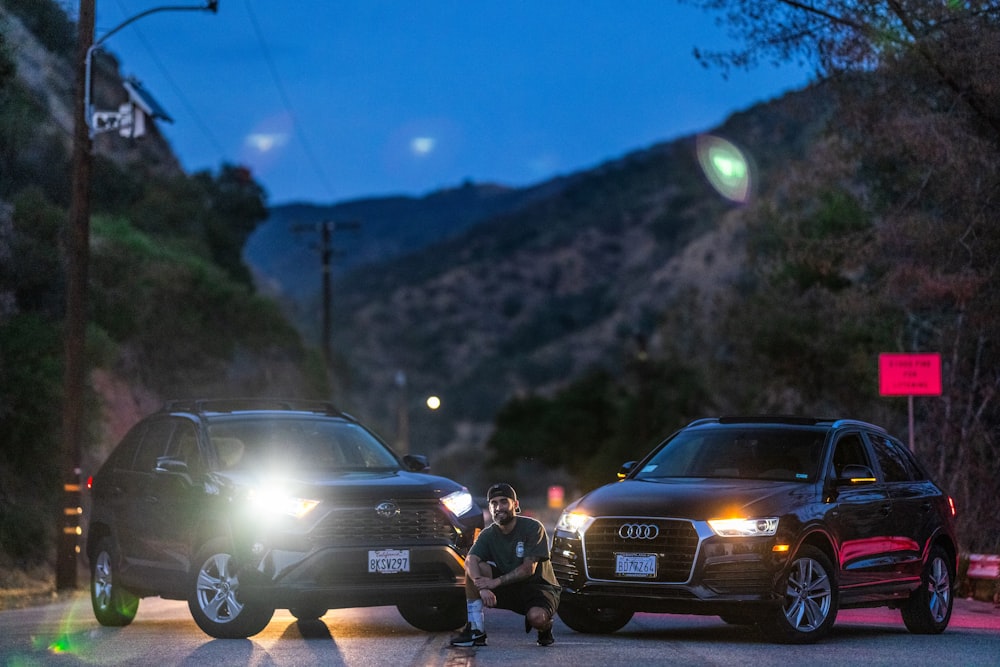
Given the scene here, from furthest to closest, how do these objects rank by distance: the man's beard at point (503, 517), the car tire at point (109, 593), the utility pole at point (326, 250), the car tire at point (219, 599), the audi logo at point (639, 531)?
the utility pole at point (326, 250)
the car tire at point (109, 593)
the car tire at point (219, 599)
the audi logo at point (639, 531)
the man's beard at point (503, 517)

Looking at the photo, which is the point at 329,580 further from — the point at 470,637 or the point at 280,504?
the point at 470,637

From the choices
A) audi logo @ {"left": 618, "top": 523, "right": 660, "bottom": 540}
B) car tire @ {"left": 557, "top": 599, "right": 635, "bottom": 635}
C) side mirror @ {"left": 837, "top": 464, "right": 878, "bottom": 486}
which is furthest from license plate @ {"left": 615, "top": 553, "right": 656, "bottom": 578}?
side mirror @ {"left": 837, "top": 464, "right": 878, "bottom": 486}

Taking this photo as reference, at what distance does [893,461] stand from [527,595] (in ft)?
14.3

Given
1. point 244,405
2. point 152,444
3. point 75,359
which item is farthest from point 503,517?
point 75,359

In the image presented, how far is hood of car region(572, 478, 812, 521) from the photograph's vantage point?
13039 millimetres

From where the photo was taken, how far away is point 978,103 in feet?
78.0

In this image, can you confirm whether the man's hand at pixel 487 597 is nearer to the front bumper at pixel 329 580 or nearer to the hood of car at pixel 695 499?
the front bumper at pixel 329 580

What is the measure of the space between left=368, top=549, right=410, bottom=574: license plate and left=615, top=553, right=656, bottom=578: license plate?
1.67 m

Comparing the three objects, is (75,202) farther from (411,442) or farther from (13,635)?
(411,442)

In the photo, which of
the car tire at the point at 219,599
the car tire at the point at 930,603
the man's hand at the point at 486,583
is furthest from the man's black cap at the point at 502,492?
the car tire at the point at 930,603

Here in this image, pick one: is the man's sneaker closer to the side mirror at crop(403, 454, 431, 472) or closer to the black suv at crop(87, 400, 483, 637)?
the black suv at crop(87, 400, 483, 637)

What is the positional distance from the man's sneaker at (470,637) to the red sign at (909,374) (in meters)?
12.1

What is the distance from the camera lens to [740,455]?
14.6 m

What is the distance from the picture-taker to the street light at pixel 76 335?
73.3 feet
